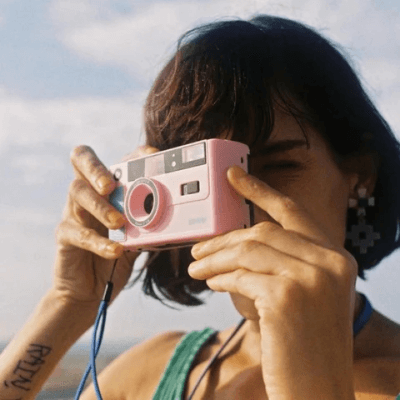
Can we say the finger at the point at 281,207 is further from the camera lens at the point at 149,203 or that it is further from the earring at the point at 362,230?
the earring at the point at 362,230

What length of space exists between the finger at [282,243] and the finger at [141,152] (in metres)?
0.24

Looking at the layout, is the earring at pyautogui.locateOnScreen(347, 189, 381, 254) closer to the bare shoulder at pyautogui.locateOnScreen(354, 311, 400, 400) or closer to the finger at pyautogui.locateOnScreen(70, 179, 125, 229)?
the bare shoulder at pyautogui.locateOnScreen(354, 311, 400, 400)

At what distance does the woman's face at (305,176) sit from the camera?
856 mm

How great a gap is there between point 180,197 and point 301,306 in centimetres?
24

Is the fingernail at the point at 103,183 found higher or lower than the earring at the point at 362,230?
higher

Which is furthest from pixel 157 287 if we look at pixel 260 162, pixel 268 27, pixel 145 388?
pixel 268 27

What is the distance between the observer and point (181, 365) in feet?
3.49

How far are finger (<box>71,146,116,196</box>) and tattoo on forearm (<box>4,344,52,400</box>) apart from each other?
0.97 feet

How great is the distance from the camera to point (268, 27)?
37.6 inches

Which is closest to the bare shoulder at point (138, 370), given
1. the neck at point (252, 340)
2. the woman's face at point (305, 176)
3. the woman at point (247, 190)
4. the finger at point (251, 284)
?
the woman at point (247, 190)

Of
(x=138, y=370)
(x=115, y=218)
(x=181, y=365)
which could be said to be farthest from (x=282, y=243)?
(x=138, y=370)

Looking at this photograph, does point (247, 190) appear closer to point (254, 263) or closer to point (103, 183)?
point (254, 263)

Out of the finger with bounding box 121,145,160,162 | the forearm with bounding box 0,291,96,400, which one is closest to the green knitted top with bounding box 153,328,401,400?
the forearm with bounding box 0,291,96,400

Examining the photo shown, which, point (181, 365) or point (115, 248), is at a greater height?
point (115, 248)
